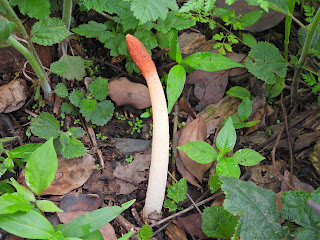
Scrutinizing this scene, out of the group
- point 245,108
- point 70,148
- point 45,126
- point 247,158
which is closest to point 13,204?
point 70,148

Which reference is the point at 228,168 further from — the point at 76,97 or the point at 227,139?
the point at 76,97

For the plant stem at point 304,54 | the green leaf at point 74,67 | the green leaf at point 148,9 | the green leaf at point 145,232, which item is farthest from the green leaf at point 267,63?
the green leaf at point 145,232

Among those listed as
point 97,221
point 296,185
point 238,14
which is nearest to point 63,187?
point 97,221

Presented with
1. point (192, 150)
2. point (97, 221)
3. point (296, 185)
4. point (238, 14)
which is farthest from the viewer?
point (238, 14)

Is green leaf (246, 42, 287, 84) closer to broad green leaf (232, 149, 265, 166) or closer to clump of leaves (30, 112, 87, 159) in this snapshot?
broad green leaf (232, 149, 265, 166)

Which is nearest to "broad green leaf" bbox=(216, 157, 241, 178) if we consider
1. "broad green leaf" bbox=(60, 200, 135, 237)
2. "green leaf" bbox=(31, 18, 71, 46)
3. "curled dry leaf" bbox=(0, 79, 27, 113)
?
"broad green leaf" bbox=(60, 200, 135, 237)

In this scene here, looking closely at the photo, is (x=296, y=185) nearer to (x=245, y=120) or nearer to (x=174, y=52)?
(x=245, y=120)
